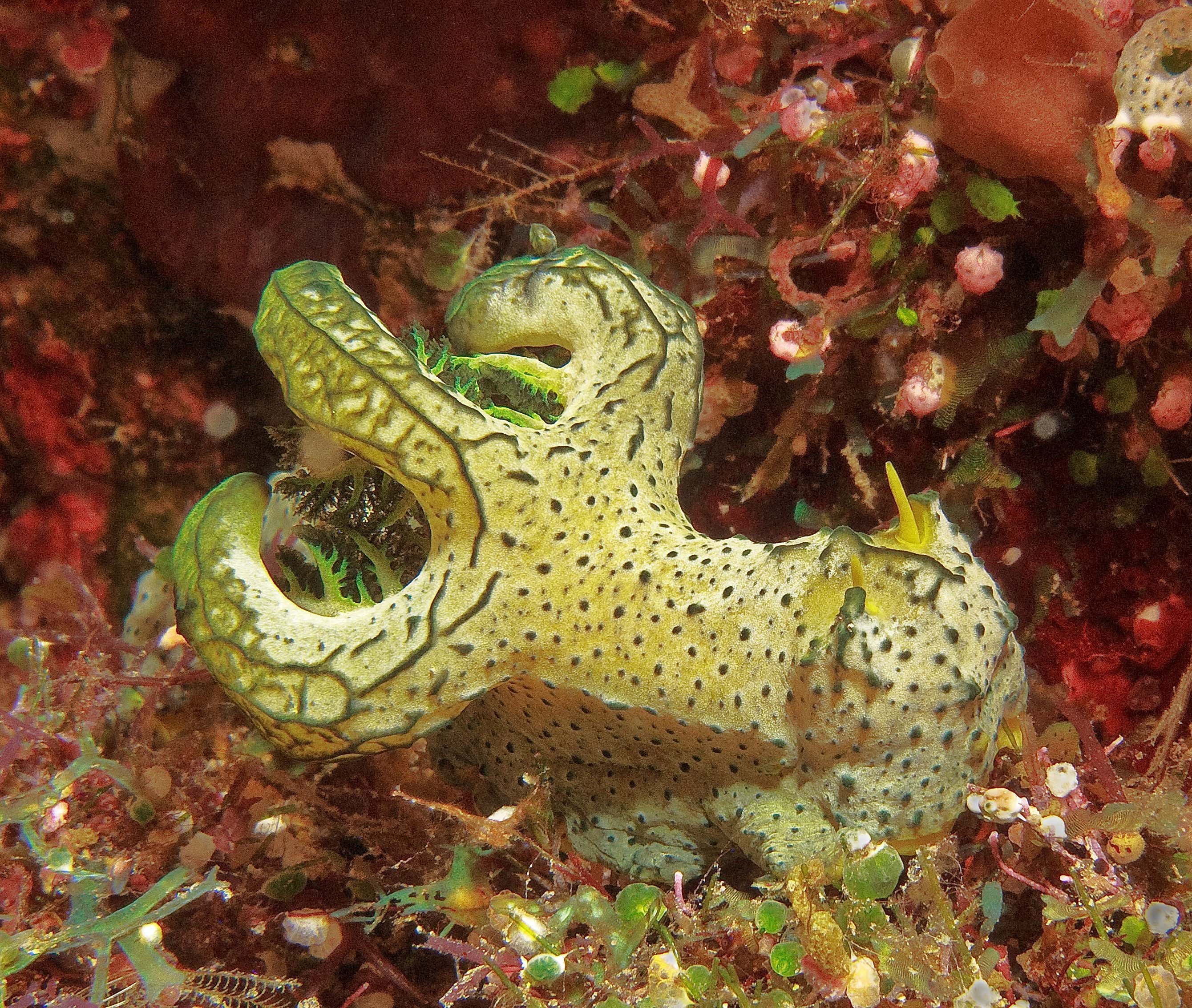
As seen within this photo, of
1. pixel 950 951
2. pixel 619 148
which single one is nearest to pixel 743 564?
pixel 950 951

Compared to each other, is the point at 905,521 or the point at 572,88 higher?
the point at 572,88

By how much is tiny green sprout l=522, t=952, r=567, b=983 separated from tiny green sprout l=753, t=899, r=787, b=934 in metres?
0.56

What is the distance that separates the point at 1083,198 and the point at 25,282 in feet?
15.4

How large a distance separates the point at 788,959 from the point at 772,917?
10 cm

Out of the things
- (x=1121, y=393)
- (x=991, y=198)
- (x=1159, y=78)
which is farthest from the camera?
(x=1121, y=393)

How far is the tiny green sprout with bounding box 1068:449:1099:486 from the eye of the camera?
9.62 feet

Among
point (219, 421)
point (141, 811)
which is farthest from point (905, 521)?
point (219, 421)

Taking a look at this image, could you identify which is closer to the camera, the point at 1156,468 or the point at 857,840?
the point at 857,840

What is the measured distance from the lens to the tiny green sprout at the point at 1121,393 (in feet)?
8.99

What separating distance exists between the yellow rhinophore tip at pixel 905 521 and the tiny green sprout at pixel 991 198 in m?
1.00

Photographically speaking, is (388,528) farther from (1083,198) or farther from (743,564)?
(1083,198)

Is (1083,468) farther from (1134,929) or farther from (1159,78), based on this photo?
(1134,929)

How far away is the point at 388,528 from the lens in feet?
8.86

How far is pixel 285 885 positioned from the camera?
9.80 feet
